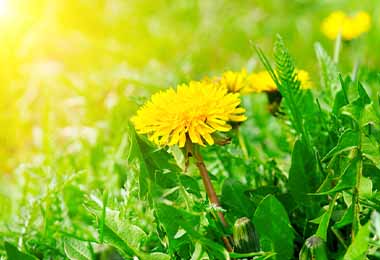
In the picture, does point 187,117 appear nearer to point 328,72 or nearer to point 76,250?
point 76,250

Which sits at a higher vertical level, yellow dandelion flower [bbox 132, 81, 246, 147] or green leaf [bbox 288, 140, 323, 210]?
yellow dandelion flower [bbox 132, 81, 246, 147]

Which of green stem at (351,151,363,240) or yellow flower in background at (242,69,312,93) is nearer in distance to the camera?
green stem at (351,151,363,240)

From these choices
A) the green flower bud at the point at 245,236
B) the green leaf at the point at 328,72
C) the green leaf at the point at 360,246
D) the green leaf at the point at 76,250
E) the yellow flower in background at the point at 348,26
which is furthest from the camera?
the yellow flower in background at the point at 348,26

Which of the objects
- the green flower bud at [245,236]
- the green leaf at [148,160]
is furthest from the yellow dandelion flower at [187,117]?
the green flower bud at [245,236]

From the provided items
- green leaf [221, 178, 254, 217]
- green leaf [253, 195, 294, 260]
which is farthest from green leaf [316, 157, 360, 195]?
green leaf [221, 178, 254, 217]

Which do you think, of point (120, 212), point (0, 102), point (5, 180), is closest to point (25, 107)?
point (0, 102)

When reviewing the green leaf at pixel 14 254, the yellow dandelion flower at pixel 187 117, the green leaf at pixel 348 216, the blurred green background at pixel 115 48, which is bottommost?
the green leaf at pixel 348 216

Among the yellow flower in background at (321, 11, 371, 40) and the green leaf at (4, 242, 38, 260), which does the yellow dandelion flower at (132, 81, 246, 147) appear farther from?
the yellow flower in background at (321, 11, 371, 40)

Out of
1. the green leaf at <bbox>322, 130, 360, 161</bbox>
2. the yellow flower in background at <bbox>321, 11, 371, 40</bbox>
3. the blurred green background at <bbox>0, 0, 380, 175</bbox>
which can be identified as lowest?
the green leaf at <bbox>322, 130, 360, 161</bbox>

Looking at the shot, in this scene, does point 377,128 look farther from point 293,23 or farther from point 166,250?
point 293,23

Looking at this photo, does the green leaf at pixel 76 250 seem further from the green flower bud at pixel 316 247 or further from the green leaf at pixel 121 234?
the green flower bud at pixel 316 247
